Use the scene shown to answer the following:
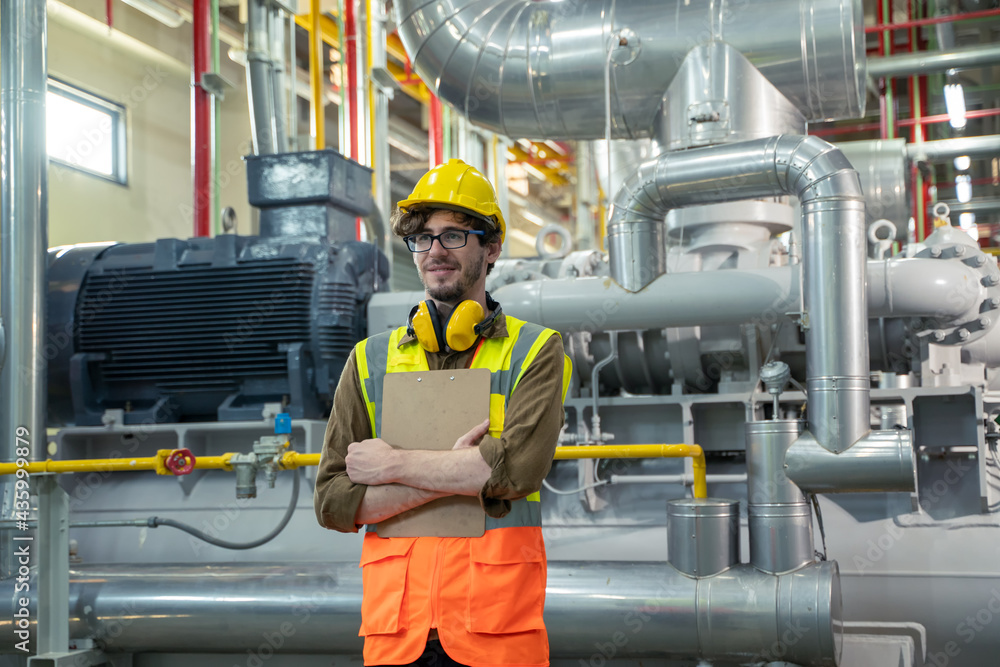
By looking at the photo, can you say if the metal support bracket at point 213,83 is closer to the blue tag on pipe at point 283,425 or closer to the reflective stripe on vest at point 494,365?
the blue tag on pipe at point 283,425

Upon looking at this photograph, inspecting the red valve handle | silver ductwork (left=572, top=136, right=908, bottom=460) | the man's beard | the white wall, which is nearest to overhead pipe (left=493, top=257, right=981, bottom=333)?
silver ductwork (left=572, top=136, right=908, bottom=460)

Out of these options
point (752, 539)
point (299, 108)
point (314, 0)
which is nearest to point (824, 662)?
point (752, 539)

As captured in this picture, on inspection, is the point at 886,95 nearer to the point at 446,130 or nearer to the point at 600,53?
the point at 446,130

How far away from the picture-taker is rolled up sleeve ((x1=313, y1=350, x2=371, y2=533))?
1.59 m

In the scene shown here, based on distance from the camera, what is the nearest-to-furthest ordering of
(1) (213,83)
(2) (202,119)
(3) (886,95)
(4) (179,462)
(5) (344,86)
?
1. (4) (179,462)
2. (1) (213,83)
3. (2) (202,119)
4. (3) (886,95)
5. (5) (344,86)

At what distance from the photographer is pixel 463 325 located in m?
1.60

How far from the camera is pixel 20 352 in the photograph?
3.64m

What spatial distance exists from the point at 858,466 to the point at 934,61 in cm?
450

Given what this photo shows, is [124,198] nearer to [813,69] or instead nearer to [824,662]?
[813,69]

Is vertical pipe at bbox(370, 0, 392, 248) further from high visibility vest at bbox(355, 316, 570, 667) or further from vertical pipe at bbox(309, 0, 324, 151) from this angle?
high visibility vest at bbox(355, 316, 570, 667)

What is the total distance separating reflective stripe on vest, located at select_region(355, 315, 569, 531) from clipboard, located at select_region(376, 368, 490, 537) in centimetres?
3

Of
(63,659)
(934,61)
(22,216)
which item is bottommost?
(63,659)

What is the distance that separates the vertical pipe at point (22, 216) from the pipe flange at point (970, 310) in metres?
3.35

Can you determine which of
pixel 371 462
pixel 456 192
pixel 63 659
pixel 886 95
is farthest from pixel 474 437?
pixel 886 95
